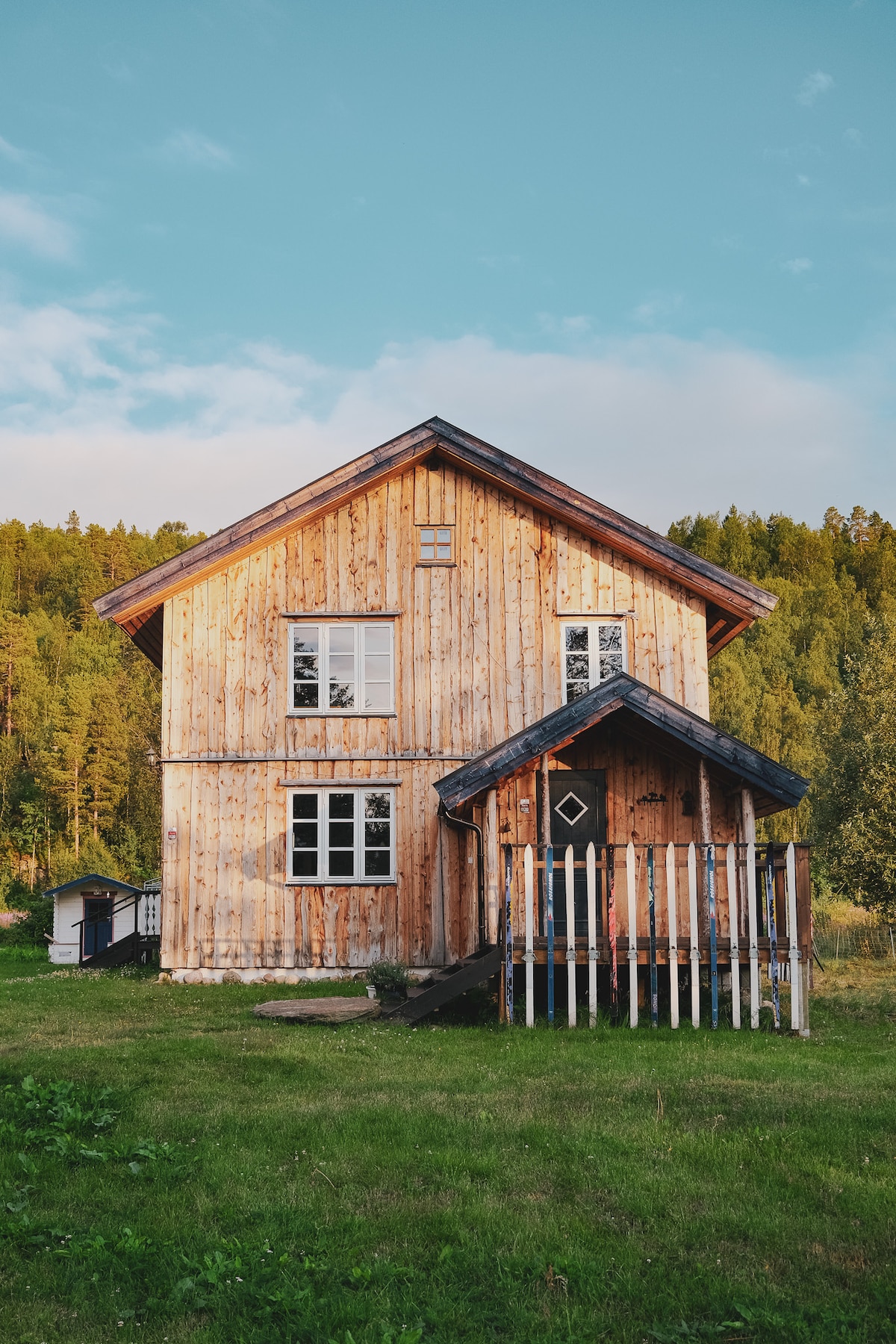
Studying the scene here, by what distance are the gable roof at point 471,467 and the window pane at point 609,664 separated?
5.35 feet

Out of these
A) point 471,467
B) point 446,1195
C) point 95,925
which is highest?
point 471,467

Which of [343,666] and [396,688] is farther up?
[343,666]

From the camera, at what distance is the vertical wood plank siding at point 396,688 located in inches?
696

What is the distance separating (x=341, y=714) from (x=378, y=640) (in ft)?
4.48

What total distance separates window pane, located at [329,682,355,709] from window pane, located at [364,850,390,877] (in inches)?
93.9

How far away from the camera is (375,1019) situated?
13094mm

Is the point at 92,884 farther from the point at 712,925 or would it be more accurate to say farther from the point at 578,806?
the point at 712,925

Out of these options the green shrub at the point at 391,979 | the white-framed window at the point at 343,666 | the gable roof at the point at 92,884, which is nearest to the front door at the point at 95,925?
the gable roof at the point at 92,884

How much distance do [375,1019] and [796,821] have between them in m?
45.0

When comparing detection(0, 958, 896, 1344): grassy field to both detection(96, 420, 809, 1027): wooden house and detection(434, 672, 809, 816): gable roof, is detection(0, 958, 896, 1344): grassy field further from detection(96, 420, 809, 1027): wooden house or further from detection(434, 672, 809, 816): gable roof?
detection(96, 420, 809, 1027): wooden house

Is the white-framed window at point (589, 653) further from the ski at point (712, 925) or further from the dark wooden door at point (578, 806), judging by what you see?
the ski at point (712, 925)

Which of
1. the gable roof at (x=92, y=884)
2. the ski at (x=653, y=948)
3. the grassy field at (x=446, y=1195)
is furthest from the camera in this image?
the gable roof at (x=92, y=884)

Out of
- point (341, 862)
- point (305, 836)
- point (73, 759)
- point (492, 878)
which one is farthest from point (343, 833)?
point (73, 759)

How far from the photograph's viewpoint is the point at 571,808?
16.5 metres
